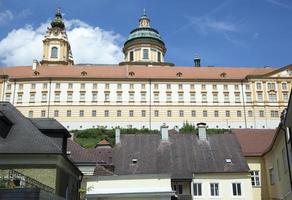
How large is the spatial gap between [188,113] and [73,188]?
6528 cm

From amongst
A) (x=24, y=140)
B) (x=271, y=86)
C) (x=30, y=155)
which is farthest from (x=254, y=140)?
(x=271, y=86)

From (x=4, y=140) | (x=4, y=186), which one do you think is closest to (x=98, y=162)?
(x=4, y=140)

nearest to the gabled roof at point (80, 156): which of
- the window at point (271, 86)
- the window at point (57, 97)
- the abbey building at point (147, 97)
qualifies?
the abbey building at point (147, 97)

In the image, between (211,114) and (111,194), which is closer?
(111,194)

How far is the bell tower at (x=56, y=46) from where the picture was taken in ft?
351

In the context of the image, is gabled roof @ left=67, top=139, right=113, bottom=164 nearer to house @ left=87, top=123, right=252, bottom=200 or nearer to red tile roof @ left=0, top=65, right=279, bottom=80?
house @ left=87, top=123, right=252, bottom=200

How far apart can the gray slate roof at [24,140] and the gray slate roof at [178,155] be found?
41.7ft

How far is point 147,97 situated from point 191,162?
55.5m

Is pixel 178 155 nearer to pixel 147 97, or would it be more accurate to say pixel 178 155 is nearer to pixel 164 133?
pixel 164 133

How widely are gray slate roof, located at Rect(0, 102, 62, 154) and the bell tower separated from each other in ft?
284

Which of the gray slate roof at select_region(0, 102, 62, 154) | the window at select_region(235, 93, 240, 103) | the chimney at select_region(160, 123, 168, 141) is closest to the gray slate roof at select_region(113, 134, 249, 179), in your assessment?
the chimney at select_region(160, 123, 168, 141)

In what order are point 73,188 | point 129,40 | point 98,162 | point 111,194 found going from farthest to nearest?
point 129,40, point 98,162, point 111,194, point 73,188

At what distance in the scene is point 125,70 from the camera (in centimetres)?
9369

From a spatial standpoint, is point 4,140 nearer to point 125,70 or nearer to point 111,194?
point 111,194
